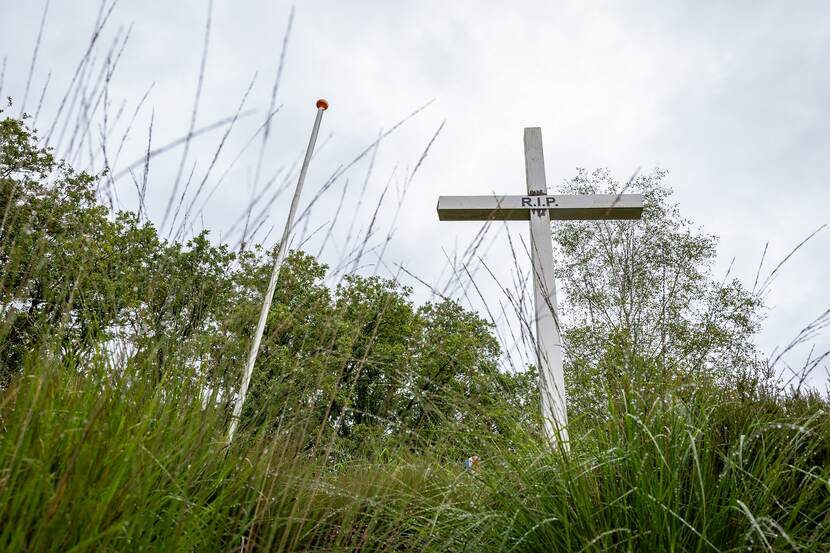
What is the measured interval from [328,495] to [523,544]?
722mm

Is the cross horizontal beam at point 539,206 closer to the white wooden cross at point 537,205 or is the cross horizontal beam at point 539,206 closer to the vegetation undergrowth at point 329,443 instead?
the white wooden cross at point 537,205

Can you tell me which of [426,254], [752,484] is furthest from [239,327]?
[752,484]

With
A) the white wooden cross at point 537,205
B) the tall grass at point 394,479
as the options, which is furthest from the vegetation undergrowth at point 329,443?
the white wooden cross at point 537,205

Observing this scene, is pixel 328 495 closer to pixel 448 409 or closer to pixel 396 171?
pixel 448 409

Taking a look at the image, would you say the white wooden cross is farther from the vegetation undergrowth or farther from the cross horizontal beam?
the vegetation undergrowth

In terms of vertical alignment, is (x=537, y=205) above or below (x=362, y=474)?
above

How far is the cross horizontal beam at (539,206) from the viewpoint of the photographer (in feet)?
14.4

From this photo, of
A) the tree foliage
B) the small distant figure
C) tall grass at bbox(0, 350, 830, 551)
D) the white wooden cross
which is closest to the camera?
tall grass at bbox(0, 350, 830, 551)

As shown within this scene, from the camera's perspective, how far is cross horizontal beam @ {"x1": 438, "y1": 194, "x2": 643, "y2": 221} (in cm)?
440

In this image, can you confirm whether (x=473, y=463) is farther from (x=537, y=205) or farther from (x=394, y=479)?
(x=537, y=205)

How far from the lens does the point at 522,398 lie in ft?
7.27

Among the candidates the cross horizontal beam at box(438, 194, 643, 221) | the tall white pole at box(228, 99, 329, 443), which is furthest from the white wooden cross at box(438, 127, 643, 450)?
the tall white pole at box(228, 99, 329, 443)

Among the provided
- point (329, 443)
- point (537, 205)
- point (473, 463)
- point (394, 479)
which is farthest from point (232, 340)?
point (537, 205)

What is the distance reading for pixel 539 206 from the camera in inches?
177
